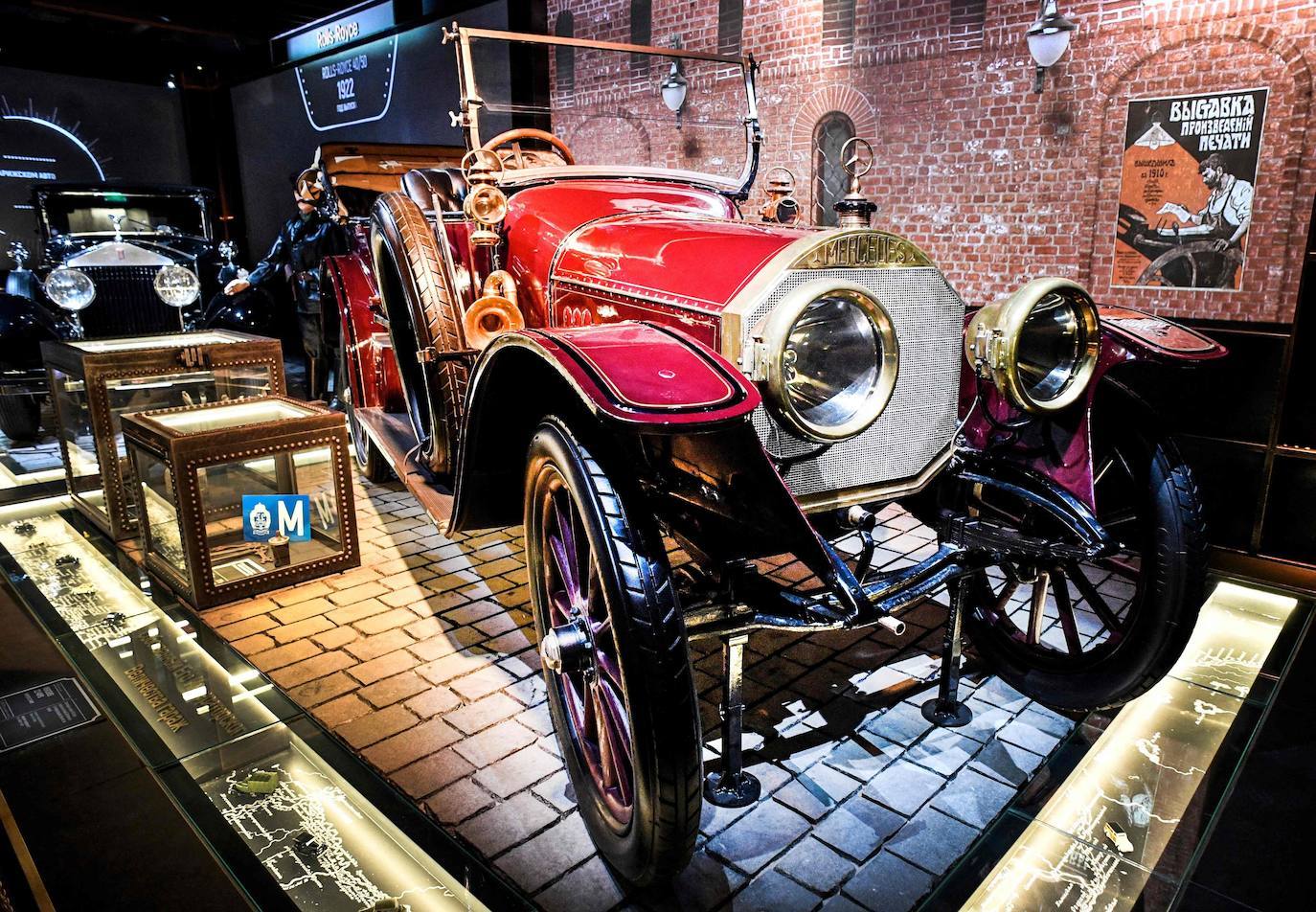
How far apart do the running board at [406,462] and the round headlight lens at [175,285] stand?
1.67m

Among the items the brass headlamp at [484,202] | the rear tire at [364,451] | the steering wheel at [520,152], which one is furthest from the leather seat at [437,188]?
the rear tire at [364,451]

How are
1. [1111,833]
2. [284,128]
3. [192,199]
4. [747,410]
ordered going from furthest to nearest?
[284,128], [192,199], [1111,833], [747,410]

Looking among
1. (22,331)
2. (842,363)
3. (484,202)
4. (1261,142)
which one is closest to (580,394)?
(842,363)

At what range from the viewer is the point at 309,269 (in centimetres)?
623

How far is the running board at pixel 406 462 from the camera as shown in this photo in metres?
2.52

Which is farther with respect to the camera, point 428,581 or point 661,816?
point 428,581

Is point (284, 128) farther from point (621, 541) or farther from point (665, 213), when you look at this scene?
point (621, 541)

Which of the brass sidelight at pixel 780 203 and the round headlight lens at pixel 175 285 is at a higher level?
the brass sidelight at pixel 780 203

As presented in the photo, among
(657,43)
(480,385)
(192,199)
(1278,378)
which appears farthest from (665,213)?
(192,199)

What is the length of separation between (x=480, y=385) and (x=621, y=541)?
65cm

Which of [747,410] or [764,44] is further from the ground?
[764,44]

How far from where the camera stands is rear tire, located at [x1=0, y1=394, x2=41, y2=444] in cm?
520

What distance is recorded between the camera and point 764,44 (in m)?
5.97

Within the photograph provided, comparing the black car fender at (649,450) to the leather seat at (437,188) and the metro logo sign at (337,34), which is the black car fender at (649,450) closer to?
the leather seat at (437,188)
